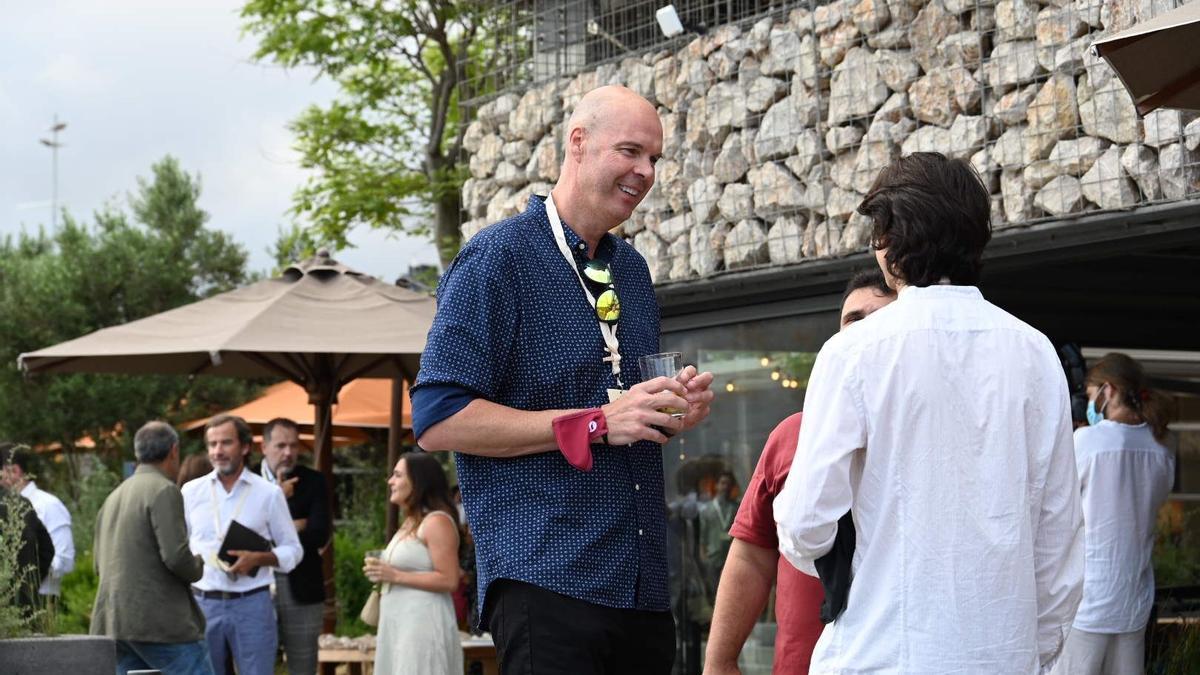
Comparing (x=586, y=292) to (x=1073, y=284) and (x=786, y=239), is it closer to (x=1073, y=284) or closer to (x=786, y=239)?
(x=786, y=239)

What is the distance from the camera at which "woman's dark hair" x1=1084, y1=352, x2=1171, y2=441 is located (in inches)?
269

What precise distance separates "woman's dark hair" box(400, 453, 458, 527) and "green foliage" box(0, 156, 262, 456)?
50.5 ft

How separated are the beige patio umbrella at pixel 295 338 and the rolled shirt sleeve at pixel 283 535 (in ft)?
2.73

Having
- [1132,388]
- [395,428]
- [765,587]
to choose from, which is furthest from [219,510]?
[765,587]

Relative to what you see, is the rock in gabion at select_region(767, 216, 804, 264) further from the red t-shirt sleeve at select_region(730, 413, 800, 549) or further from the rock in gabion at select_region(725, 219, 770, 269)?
the red t-shirt sleeve at select_region(730, 413, 800, 549)

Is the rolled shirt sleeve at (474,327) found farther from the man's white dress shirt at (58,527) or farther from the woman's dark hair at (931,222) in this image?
the man's white dress shirt at (58,527)

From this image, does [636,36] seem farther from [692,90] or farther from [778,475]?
[778,475]

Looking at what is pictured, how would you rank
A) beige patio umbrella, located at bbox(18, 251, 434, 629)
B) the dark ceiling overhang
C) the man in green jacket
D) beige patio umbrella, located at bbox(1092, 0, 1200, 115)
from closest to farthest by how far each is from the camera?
1. beige patio umbrella, located at bbox(1092, 0, 1200, 115)
2. the dark ceiling overhang
3. the man in green jacket
4. beige patio umbrella, located at bbox(18, 251, 434, 629)

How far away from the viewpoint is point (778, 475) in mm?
3262

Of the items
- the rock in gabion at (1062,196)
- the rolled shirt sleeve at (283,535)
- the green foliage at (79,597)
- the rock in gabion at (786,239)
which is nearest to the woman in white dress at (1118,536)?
the rock in gabion at (1062,196)

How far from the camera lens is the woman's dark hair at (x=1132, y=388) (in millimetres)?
6820

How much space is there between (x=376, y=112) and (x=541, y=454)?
1736 cm

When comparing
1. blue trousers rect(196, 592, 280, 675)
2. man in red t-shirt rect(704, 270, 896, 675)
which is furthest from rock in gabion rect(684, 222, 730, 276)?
man in red t-shirt rect(704, 270, 896, 675)

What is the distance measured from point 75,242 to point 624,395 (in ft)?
76.3
